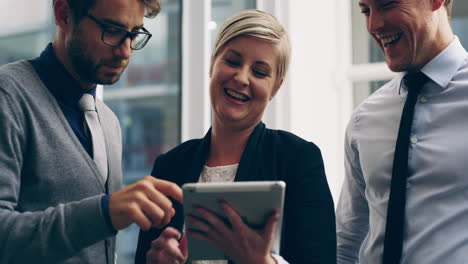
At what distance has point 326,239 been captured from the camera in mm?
1377

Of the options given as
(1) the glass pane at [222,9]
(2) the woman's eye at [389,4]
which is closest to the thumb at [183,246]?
(2) the woman's eye at [389,4]

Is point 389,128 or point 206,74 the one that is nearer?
point 389,128

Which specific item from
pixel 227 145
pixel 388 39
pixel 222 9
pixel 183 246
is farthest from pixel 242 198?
pixel 222 9

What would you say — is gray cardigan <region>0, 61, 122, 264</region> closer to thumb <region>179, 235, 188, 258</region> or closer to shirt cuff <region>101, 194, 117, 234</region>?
shirt cuff <region>101, 194, 117, 234</region>

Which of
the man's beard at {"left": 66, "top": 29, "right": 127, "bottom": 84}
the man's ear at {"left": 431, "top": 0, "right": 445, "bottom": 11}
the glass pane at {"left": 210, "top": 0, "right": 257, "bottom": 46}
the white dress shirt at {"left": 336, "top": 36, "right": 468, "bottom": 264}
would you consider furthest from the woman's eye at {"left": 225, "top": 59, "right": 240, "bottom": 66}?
the glass pane at {"left": 210, "top": 0, "right": 257, "bottom": 46}

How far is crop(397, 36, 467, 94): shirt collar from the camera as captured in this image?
1.67 metres

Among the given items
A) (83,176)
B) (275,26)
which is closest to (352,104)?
(275,26)

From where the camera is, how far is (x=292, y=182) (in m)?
1.41

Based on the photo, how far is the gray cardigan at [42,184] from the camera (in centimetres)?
112

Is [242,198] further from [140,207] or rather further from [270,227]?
[140,207]

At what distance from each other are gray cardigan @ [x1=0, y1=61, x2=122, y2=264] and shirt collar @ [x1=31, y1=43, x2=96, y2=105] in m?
0.03

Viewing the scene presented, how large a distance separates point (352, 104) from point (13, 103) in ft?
8.37

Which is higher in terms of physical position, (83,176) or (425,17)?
(425,17)

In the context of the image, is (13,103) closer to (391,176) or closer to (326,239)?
(326,239)
